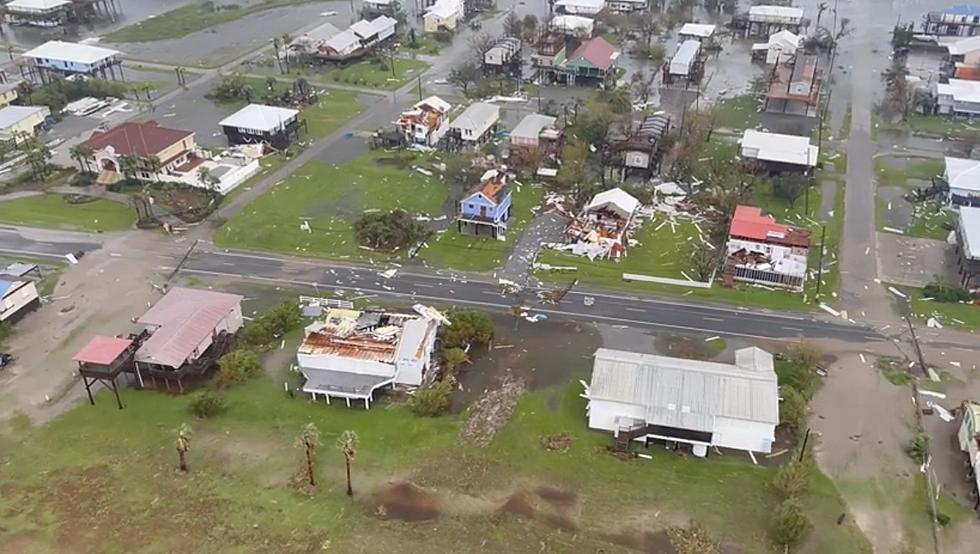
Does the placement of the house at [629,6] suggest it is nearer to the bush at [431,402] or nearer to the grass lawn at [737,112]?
the grass lawn at [737,112]

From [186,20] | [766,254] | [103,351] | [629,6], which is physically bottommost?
[766,254]

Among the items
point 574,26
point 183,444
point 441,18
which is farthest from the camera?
point 441,18

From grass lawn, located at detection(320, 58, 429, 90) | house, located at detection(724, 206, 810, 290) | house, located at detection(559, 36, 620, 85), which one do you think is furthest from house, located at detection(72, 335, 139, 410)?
house, located at detection(559, 36, 620, 85)

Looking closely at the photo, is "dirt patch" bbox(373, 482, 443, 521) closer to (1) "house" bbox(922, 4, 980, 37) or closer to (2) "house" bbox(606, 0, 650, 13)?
(2) "house" bbox(606, 0, 650, 13)

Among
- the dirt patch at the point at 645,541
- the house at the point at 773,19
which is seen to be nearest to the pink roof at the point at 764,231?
the dirt patch at the point at 645,541

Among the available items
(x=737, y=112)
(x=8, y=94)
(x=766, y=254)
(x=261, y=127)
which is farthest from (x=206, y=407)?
(x=737, y=112)

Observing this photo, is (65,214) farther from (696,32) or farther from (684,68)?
(696,32)
